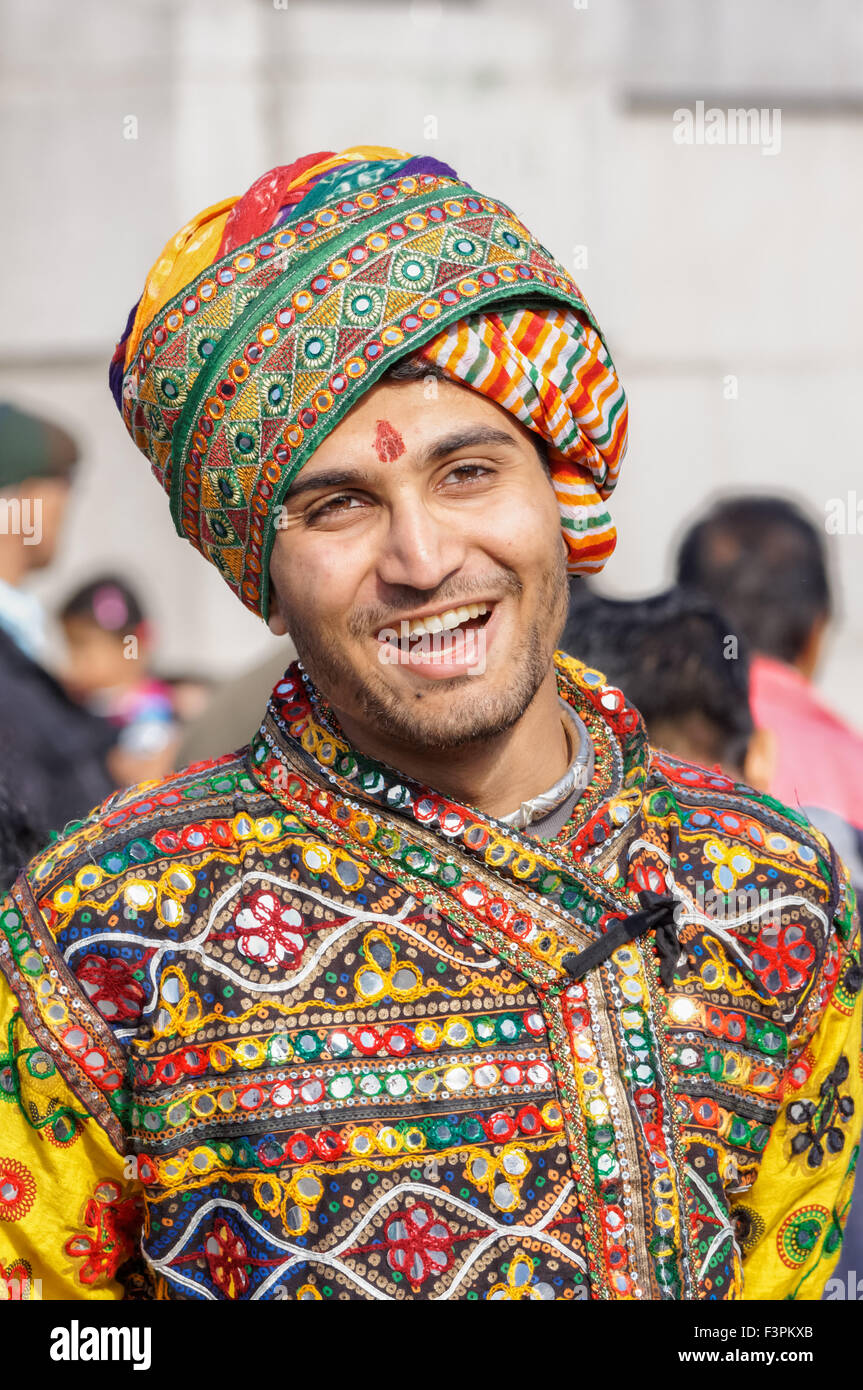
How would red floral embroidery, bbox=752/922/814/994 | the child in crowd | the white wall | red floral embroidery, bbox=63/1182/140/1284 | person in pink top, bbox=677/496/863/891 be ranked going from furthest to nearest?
1. the white wall
2. the child in crowd
3. person in pink top, bbox=677/496/863/891
4. red floral embroidery, bbox=752/922/814/994
5. red floral embroidery, bbox=63/1182/140/1284

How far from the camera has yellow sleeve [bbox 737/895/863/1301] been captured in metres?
2.12

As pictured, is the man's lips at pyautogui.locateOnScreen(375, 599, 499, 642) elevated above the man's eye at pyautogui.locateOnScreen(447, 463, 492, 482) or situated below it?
below

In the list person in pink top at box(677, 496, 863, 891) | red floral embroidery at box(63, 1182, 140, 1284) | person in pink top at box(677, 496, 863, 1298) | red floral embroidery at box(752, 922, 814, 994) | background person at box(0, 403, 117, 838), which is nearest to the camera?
red floral embroidery at box(63, 1182, 140, 1284)

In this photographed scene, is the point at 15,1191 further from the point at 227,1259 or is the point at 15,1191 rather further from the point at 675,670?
the point at 675,670

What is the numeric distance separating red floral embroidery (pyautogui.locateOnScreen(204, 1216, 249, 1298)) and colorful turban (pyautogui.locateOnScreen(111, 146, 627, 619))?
83 cm

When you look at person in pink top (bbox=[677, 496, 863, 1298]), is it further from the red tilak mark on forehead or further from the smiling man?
the red tilak mark on forehead

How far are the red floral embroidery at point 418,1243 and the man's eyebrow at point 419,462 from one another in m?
0.88

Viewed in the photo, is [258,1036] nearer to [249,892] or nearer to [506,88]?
[249,892]

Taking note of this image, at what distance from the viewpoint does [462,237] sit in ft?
6.56

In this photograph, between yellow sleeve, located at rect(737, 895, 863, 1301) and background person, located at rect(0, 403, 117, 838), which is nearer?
yellow sleeve, located at rect(737, 895, 863, 1301)

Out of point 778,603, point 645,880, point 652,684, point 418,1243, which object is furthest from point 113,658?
point 418,1243

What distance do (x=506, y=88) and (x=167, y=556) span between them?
8.75ft

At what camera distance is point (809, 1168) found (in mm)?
2148

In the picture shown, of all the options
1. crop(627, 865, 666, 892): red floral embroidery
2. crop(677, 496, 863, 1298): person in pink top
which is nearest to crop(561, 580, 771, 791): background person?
crop(677, 496, 863, 1298): person in pink top
